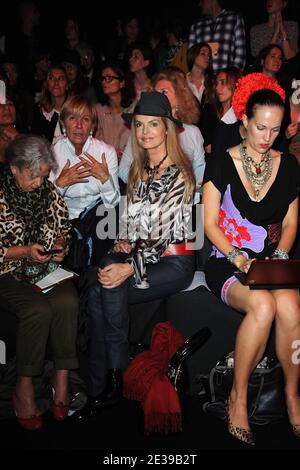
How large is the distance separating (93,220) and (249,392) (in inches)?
57.8

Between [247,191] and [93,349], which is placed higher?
[247,191]

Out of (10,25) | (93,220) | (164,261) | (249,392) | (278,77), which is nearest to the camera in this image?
(249,392)

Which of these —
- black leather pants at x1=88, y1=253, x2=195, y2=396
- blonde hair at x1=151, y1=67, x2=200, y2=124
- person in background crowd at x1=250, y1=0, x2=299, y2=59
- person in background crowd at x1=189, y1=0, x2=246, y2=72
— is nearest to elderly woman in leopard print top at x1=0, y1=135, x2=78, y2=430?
black leather pants at x1=88, y1=253, x2=195, y2=396

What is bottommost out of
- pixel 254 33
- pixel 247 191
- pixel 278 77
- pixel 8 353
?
pixel 8 353

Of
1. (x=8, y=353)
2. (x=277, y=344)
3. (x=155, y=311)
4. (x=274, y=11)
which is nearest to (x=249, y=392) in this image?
(x=277, y=344)

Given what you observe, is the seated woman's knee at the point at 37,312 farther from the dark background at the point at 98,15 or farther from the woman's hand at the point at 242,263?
the dark background at the point at 98,15

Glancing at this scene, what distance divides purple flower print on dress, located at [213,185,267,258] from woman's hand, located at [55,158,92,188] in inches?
42.6

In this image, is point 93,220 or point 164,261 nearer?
point 164,261

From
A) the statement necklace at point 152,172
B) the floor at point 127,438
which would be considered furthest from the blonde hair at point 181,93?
the floor at point 127,438

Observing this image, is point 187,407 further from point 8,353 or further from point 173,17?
point 173,17

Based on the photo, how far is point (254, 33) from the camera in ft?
23.7
